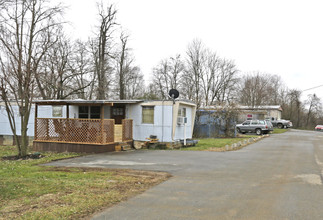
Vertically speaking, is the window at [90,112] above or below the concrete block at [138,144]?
above

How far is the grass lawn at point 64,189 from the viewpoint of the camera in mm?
5234

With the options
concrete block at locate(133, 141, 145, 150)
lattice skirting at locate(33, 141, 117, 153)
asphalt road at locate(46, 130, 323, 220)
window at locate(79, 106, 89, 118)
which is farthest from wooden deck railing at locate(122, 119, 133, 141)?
asphalt road at locate(46, 130, 323, 220)

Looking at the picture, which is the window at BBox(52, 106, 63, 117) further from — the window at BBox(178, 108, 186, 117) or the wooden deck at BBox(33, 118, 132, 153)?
the window at BBox(178, 108, 186, 117)

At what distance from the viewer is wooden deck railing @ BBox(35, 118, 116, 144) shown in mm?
14898

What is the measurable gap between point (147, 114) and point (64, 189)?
10723mm

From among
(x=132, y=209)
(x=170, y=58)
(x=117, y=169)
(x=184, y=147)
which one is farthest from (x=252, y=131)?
(x=132, y=209)

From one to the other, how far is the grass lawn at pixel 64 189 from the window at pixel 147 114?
7.69m

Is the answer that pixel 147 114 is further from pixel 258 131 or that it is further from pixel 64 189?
pixel 258 131

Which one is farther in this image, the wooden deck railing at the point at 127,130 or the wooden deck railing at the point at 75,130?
the wooden deck railing at the point at 127,130

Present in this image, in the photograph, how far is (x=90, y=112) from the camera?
17750 millimetres

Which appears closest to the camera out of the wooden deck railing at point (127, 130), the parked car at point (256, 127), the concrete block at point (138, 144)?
the wooden deck railing at point (127, 130)

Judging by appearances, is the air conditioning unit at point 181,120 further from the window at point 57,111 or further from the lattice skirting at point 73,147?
the window at point 57,111

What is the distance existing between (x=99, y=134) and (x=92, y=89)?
14.9 m

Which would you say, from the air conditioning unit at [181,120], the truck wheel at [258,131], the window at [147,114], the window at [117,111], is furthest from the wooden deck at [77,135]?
the truck wheel at [258,131]
